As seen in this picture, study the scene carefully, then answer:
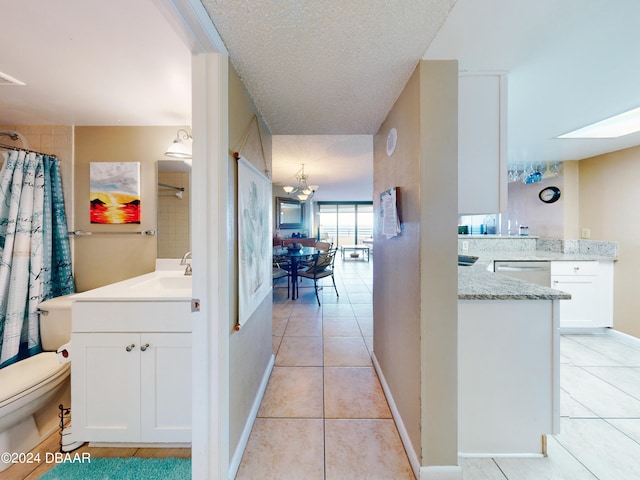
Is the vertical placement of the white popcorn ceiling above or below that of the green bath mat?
above

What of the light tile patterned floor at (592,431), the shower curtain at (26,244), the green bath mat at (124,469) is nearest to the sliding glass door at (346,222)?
the light tile patterned floor at (592,431)

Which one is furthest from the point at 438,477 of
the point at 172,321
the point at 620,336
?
the point at 620,336

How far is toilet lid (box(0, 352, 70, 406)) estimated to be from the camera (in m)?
1.26

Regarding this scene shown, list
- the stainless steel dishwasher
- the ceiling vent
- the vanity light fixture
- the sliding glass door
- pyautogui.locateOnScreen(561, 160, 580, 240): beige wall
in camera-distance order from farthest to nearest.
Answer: the sliding glass door, pyautogui.locateOnScreen(561, 160, 580, 240): beige wall, the stainless steel dishwasher, the vanity light fixture, the ceiling vent

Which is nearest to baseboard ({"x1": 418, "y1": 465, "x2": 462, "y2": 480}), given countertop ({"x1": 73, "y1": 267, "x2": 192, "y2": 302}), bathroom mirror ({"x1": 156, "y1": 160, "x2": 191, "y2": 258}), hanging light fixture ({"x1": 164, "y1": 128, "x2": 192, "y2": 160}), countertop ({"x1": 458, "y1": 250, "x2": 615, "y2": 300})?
countertop ({"x1": 458, "y1": 250, "x2": 615, "y2": 300})

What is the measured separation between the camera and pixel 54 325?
1.75 m

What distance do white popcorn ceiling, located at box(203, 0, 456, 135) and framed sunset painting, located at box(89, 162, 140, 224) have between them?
4.35ft

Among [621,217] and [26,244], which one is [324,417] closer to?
[26,244]

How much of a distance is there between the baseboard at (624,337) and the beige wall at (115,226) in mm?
4940

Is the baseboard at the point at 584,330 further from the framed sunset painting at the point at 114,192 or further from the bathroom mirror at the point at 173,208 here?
the framed sunset painting at the point at 114,192

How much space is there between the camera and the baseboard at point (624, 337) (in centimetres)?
250

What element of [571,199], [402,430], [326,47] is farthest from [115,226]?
[571,199]

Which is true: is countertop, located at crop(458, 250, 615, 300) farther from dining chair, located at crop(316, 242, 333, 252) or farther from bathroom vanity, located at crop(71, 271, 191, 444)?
dining chair, located at crop(316, 242, 333, 252)

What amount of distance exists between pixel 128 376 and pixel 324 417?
1200 millimetres
